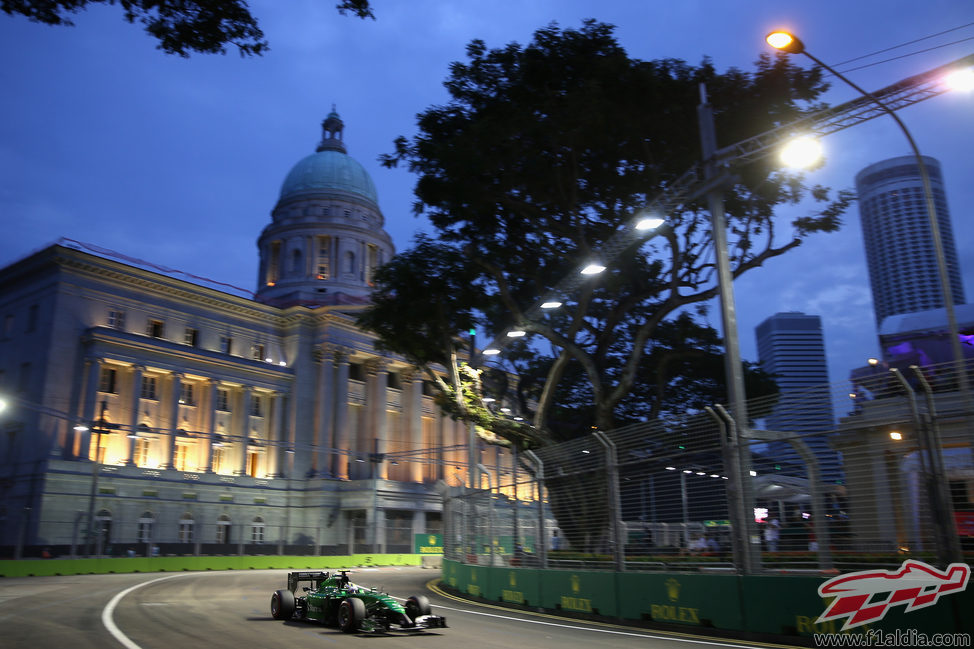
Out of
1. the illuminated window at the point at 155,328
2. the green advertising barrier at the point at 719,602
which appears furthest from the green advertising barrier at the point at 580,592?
the illuminated window at the point at 155,328

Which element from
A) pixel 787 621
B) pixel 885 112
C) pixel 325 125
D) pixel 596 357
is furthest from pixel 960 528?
pixel 325 125

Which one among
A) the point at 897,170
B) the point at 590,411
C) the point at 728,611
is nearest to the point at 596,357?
the point at 590,411

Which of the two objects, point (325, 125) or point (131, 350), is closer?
point (131, 350)

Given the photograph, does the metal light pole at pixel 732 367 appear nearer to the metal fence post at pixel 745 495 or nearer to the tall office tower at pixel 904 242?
the metal fence post at pixel 745 495

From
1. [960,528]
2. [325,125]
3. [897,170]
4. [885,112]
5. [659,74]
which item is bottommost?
[960,528]

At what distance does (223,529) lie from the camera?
61.2m

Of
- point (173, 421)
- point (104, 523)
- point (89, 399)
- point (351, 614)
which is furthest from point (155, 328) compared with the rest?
point (351, 614)

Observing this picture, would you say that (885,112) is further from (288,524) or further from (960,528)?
(288,524)

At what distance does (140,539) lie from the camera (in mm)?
55750

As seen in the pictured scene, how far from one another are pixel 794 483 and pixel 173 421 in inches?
2216

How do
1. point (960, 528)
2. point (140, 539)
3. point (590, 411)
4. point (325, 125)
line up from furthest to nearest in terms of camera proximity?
point (325, 125) < point (140, 539) < point (590, 411) < point (960, 528)

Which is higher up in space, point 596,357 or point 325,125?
point 325,125

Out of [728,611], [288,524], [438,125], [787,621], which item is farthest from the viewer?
[288,524]

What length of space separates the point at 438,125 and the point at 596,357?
9.20 metres
